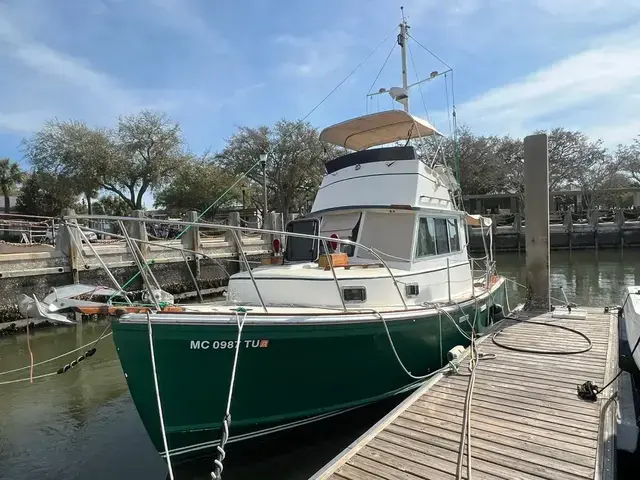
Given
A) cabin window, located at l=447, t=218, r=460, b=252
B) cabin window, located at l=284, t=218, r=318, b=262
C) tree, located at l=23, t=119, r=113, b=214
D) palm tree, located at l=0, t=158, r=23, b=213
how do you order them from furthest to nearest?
palm tree, located at l=0, t=158, r=23, b=213 < tree, located at l=23, t=119, r=113, b=214 < cabin window, located at l=447, t=218, r=460, b=252 < cabin window, located at l=284, t=218, r=318, b=262

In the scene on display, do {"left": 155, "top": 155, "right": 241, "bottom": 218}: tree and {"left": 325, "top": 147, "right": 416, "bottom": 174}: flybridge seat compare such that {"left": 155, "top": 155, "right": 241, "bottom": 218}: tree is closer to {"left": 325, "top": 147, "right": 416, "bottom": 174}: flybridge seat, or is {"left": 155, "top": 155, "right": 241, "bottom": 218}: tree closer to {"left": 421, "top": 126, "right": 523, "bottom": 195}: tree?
{"left": 421, "top": 126, "right": 523, "bottom": 195}: tree

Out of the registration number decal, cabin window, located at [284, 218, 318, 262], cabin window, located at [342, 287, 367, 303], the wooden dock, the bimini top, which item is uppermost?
the bimini top

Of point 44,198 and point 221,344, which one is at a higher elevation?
point 44,198

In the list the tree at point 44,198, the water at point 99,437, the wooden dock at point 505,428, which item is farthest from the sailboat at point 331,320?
the tree at point 44,198

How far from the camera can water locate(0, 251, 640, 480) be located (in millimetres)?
5777

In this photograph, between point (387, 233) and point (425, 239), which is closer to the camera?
point (425, 239)

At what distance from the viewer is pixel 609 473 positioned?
12.6ft

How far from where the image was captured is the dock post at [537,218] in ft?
31.5

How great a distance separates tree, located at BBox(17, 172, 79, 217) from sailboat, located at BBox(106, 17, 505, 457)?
31055 mm

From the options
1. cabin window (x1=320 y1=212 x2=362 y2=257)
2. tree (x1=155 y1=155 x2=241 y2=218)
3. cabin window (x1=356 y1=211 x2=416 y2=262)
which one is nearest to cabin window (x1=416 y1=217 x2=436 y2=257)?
cabin window (x1=356 y1=211 x2=416 y2=262)

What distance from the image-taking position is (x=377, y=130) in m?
9.58

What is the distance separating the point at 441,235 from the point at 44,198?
36665 millimetres

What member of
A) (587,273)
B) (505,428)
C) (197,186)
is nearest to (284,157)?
(197,186)

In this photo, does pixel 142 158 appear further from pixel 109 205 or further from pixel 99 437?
pixel 99 437
